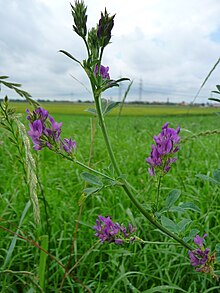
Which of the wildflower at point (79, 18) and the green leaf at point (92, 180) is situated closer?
the wildflower at point (79, 18)

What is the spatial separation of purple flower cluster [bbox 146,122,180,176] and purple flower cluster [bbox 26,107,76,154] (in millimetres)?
226

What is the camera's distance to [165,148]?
88 centimetres

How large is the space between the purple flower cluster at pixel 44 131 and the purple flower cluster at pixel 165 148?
23cm

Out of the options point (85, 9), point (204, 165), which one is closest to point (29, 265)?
point (85, 9)

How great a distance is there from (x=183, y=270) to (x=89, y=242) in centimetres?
54

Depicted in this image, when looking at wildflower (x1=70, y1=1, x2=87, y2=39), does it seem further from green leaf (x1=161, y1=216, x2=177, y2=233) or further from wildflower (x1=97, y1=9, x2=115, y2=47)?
green leaf (x1=161, y1=216, x2=177, y2=233)

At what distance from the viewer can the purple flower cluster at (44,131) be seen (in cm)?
84

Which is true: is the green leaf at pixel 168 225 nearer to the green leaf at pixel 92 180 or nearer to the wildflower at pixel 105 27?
the green leaf at pixel 92 180

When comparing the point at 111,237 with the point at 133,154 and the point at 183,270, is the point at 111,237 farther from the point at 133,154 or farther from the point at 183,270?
the point at 133,154

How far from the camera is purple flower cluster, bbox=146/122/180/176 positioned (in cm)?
88

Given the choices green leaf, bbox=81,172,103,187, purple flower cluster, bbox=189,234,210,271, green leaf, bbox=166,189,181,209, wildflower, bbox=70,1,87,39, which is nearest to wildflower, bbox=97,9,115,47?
wildflower, bbox=70,1,87,39

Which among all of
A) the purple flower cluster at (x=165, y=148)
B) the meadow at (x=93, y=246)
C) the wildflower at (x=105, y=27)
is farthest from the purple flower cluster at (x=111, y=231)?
the wildflower at (x=105, y=27)

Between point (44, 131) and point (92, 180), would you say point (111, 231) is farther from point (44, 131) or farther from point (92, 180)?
point (44, 131)

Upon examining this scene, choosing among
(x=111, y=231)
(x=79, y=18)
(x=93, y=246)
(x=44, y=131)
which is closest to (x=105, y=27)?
(x=79, y=18)
